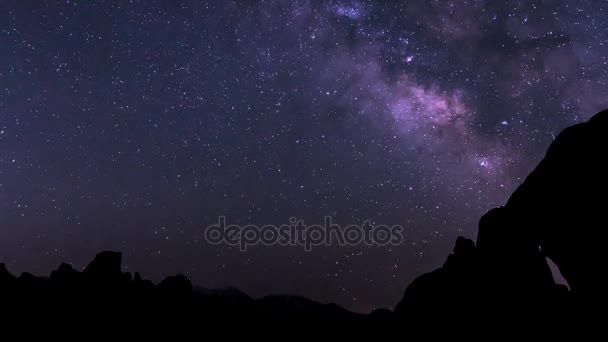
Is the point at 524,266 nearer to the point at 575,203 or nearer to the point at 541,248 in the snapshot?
the point at 541,248

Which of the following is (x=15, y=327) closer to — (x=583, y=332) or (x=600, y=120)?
(x=583, y=332)

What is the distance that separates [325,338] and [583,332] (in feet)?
73.0

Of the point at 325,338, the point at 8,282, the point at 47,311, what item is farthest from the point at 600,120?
the point at 8,282

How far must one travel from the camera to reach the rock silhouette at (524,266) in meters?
20.2

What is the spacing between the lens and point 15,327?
29047 mm

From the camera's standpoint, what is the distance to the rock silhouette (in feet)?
66.3

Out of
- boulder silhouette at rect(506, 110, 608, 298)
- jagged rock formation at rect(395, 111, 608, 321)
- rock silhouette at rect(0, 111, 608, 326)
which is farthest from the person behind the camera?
rock silhouette at rect(0, 111, 608, 326)

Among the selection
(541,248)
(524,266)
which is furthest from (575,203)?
(524,266)

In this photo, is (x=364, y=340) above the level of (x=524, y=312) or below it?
below

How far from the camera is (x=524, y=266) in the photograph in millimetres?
24109

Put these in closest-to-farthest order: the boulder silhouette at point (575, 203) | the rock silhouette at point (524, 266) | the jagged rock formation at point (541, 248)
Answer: the boulder silhouette at point (575, 203) → the jagged rock formation at point (541, 248) → the rock silhouette at point (524, 266)

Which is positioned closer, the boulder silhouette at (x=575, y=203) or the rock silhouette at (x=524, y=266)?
the boulder silhouette at (x=575, y=203)

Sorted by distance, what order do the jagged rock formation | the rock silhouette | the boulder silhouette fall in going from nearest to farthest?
the boulder silhouette
the jagged rock formation
the rock silhouette

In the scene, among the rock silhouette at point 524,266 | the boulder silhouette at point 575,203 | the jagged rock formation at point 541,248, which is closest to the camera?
the boulder silhouette at point 575,203
